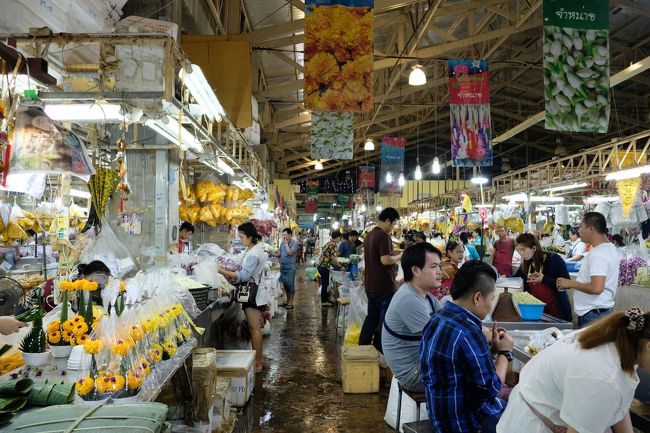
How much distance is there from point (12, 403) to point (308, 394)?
12.4 feet

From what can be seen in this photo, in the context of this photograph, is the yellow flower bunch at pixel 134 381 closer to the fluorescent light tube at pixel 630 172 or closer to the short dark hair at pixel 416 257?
the short dark hair at pixel 416 257

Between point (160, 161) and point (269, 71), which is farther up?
point (269, 71)

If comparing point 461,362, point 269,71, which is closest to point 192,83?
point 461,362

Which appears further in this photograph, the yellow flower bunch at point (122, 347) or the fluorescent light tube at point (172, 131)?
the fluorescent light tube at point (172, 131)

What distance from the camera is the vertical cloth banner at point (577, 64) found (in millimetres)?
6465

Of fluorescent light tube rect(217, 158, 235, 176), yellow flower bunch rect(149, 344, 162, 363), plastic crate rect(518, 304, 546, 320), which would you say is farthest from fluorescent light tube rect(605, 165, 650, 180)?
yellow flower bunch rect(149, 344, 162, 363)

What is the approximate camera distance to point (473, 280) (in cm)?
267

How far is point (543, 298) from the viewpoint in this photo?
505cm

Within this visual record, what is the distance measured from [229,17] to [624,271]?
7773 millimetres

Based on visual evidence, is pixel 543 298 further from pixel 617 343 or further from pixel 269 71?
pixel 269 71

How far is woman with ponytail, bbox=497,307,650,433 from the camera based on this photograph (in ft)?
5.82

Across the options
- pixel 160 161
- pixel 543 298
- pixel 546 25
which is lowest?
pixel 543 298

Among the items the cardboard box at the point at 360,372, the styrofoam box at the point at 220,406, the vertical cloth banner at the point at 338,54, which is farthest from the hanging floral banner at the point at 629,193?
the styrofoam box at the point at 220,406

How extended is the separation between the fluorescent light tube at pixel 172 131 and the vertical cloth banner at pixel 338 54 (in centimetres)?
181
